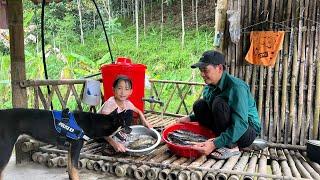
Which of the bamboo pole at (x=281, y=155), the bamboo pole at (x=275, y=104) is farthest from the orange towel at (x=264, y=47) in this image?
the bamboo pole at (x=281, y=155)

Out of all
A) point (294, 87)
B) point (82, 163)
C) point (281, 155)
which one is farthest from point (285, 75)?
point (82, 163)

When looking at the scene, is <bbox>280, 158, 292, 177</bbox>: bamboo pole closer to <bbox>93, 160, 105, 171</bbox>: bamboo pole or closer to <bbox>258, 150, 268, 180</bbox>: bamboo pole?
<bbox>258, 150, 268, 180</bbox>: bamboo pole

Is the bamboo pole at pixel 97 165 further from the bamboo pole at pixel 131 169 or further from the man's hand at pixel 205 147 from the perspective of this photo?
the man's hand at pixel 205 147

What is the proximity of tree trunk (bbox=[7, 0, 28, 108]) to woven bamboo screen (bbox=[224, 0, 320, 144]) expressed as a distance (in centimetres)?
270

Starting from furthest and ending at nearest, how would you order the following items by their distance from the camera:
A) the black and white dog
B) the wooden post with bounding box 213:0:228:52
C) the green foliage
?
the green foliage
the wooden post with bounding box 213:0:228:52
the black and white dog

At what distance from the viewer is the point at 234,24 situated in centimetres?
488

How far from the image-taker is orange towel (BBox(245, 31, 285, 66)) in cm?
479

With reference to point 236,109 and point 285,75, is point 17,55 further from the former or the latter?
point 285,75

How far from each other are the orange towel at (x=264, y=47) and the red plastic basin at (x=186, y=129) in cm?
118

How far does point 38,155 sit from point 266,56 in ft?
10.4

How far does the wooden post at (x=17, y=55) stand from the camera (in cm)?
418

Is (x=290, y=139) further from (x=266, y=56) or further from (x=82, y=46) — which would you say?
(x=82, y=46)

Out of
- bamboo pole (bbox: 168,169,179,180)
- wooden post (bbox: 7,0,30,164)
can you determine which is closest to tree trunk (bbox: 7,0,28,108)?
wooden post (bbox: 7,0,30,164)

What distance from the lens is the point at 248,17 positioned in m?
4.95
